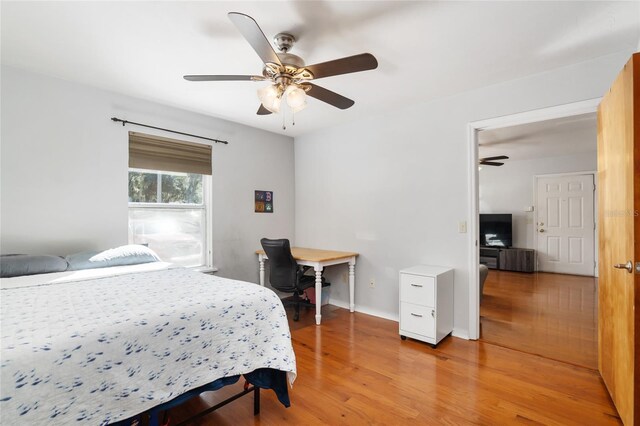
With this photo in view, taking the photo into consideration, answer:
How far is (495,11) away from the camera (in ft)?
5.92

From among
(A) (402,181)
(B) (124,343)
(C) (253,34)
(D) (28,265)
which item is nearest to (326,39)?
(C) (253,34)

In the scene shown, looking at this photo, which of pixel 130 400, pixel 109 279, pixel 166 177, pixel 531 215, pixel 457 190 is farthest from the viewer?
pixel 531 215

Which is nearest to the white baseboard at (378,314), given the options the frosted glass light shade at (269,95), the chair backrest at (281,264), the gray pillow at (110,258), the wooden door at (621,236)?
the chair backrest at (281,264)

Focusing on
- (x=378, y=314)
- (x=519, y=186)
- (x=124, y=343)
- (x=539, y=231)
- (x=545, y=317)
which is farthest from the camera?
(x=519, y=186)

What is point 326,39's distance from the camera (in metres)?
2.08

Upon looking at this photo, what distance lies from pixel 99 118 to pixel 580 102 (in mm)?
4230

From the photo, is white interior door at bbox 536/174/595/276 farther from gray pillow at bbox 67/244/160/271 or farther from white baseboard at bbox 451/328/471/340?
gray pillow at bbox 67/244/160/271

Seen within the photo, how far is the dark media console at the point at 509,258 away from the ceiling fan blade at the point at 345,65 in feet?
20.4

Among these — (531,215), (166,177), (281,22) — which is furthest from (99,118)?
(531,215)

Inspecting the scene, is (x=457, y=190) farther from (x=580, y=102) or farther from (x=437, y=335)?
(x=437, y=335)

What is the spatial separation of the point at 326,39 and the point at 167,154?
2.20m

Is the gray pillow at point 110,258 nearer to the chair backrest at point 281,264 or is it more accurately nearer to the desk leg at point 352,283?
the chair backrest at point 281,264

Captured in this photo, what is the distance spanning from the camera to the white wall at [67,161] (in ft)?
8.07

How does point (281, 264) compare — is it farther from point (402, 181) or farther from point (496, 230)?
point (496, 230)
